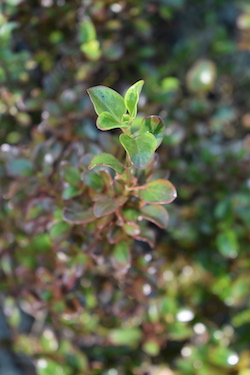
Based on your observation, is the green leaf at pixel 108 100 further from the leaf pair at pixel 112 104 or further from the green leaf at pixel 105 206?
the green leaf at pixel 105 206

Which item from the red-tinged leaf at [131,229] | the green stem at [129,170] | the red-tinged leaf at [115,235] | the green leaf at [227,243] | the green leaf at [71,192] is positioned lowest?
the green leaf at [227,243]

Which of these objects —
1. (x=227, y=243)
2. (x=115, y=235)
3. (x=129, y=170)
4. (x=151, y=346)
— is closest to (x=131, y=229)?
(x=115, y=235)

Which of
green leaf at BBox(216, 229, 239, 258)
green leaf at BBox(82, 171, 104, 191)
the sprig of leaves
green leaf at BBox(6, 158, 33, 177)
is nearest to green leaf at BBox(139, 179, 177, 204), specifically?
the sprig of leaves

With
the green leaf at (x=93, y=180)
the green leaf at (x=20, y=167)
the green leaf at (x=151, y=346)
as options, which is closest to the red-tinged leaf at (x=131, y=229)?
the green leaf at (x=93, y=180)

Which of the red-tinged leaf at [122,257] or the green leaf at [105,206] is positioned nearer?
the green leaf at [105,206]

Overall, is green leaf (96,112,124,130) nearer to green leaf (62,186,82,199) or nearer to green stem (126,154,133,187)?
green stem (126,154,133,187)

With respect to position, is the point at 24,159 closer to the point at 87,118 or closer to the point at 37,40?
the point at 87,118

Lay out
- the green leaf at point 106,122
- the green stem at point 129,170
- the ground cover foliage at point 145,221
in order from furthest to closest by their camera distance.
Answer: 1. the ground cover foliage at point 145,221
2. the green stem at point 129,170
3. the green leaf at point 106,122

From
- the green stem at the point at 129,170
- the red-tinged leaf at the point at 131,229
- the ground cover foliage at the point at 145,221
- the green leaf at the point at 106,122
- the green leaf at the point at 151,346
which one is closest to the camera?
the green leaf at the point at 106,122
